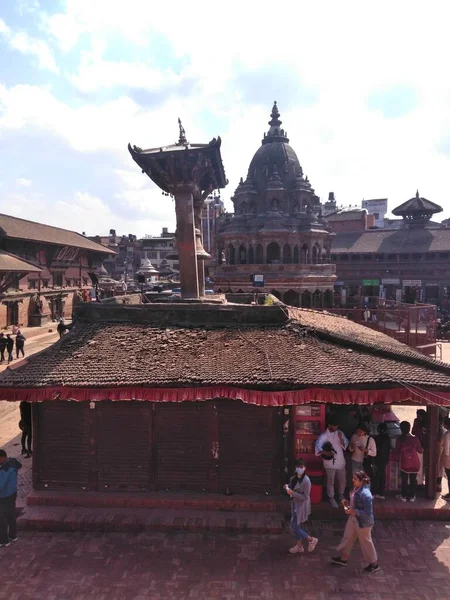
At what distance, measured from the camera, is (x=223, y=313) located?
31.2ft

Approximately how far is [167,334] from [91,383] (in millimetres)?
2205

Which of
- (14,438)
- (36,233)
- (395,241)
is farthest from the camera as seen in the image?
(395,241)

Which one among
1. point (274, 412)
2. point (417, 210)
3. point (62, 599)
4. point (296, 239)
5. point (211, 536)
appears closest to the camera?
point (62, 599)

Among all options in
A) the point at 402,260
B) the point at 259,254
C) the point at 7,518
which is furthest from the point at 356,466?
the point at 402,260

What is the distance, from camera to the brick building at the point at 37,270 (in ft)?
99.2

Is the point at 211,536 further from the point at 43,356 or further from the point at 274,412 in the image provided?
the point at 43,356

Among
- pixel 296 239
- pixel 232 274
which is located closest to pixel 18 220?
pixel 232 274

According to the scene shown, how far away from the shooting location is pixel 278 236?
3656 centimetres

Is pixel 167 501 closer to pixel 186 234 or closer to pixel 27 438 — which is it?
pixel 27 438

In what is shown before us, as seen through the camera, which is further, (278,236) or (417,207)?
(417,207)

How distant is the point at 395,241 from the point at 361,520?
47.2m

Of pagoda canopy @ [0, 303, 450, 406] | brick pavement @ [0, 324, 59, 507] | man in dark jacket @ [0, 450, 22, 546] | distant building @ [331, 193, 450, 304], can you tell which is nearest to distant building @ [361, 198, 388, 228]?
distant building @ [331, 193, 450, 304]

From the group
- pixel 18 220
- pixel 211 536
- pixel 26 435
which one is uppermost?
pixel 18 220

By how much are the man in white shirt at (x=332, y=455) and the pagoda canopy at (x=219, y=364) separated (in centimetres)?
87
